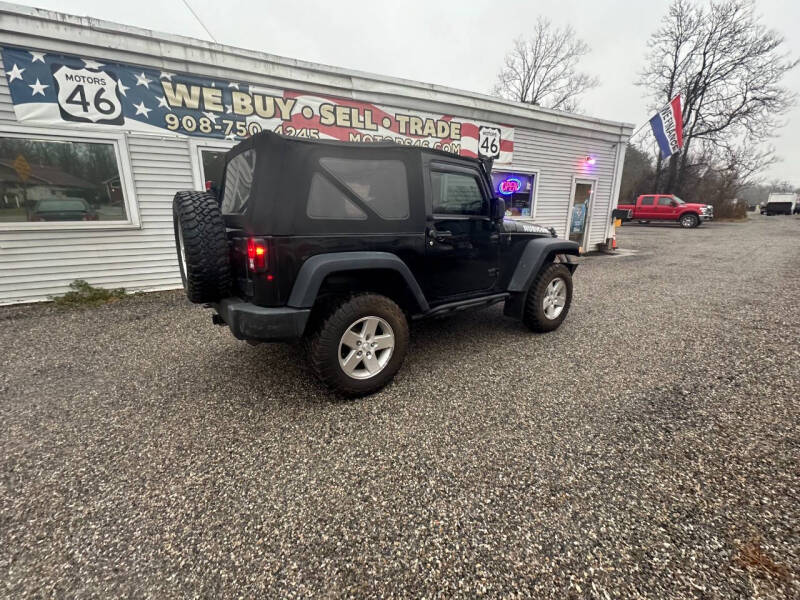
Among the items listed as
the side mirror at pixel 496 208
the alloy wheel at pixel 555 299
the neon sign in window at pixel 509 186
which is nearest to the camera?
the side mirror at pixel 496 208

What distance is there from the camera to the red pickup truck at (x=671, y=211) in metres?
20.0

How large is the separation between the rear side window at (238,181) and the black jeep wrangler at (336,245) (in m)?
0.01

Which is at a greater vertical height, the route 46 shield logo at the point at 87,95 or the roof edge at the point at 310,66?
the roof edge at the point at 310,66

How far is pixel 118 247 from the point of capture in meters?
5.62

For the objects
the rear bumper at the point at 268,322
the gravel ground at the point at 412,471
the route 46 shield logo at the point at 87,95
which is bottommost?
the gravel ground at the point at 412,471

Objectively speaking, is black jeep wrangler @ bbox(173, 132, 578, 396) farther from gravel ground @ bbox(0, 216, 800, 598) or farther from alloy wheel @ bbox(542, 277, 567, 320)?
alloy wheel @ bbox(542, 277, 567, 320)

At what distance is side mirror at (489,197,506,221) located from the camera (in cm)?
342

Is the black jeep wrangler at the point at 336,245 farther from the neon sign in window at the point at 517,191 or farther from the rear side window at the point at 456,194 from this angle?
the neon sign in window at the point at 517,191

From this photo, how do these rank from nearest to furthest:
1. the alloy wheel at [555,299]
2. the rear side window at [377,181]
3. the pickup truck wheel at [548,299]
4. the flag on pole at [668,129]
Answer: the rear side window at [377,181] → the pickup truck wheel at [548,299] → the alloy wheel at [555,299] → the flag on pole at [668,129]

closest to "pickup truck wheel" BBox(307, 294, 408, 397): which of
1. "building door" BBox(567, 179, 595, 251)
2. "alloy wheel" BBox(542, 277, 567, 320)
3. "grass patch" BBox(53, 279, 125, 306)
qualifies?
"alloy wheel" BBox(542, 277, 567, 320)

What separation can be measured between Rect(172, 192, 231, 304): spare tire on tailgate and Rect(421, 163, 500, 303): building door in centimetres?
160

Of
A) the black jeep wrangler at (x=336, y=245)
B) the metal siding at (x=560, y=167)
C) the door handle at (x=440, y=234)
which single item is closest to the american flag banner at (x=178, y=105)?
the metal siding at (x=560, y=167)

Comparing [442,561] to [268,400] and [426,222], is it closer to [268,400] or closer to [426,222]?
[268,400]

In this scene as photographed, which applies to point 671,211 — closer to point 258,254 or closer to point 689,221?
point 689,221
